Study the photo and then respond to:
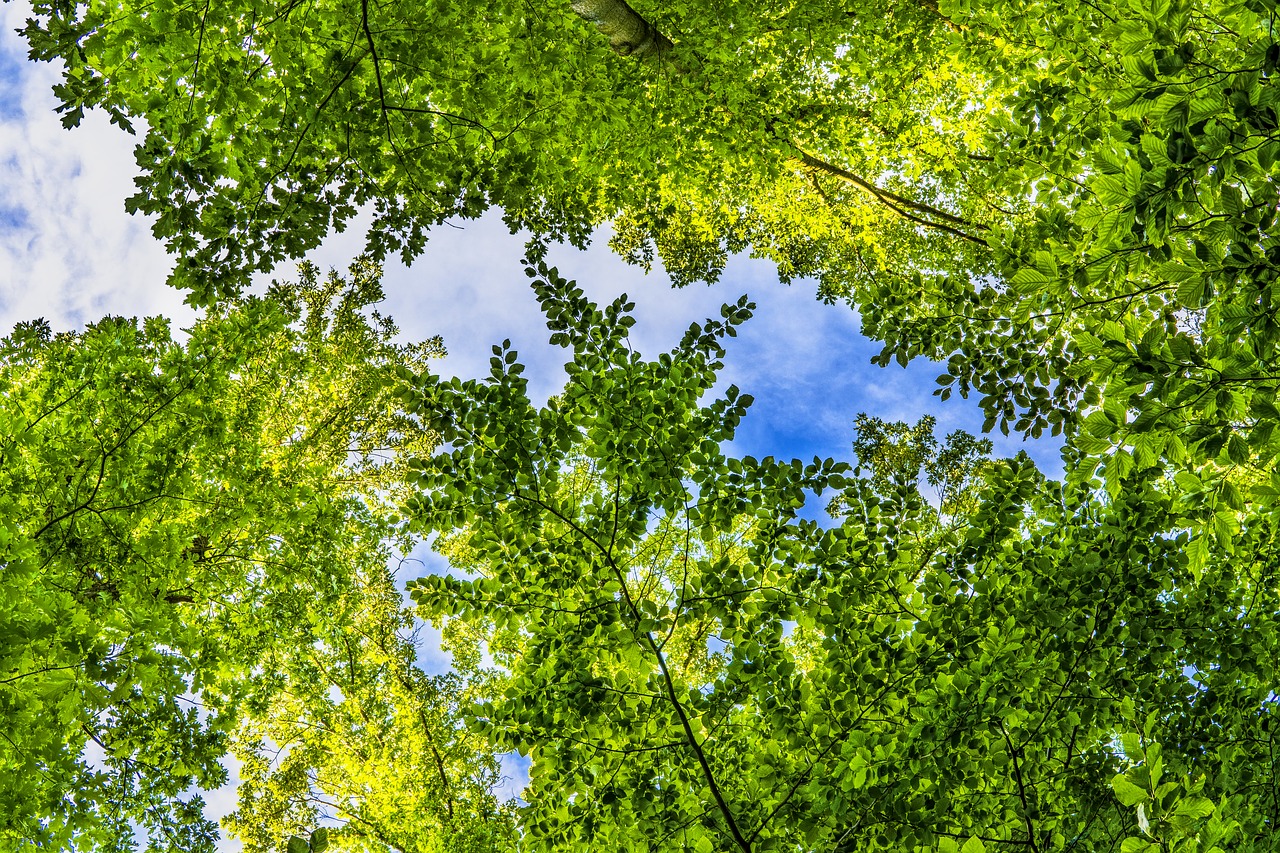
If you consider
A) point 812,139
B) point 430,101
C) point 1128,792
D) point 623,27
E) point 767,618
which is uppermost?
point 812,139

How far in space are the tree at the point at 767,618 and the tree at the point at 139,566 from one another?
4.03 feet

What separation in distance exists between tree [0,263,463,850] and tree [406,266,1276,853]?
4.03ft

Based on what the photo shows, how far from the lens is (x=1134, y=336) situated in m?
2.11

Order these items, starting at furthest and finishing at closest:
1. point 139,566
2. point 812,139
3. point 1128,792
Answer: point 812,139, point 139,566, point 1128,792

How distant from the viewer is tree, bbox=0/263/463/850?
370 centimetres

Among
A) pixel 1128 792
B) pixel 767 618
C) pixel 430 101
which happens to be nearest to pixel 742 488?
pixel 767 618

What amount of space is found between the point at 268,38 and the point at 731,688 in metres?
4.58

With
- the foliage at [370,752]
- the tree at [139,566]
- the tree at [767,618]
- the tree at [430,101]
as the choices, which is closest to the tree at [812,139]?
the tree at [430,101]

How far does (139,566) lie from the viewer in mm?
5812

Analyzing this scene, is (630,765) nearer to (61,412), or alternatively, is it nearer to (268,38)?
(268,38)

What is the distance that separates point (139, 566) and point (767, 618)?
5460 mm

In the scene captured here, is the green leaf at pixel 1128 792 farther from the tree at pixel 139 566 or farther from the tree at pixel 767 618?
the tree at pixel 139 566

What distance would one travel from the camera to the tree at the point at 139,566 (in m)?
3.70

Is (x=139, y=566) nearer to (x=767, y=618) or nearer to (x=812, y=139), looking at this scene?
→ (x=767, y=618)
